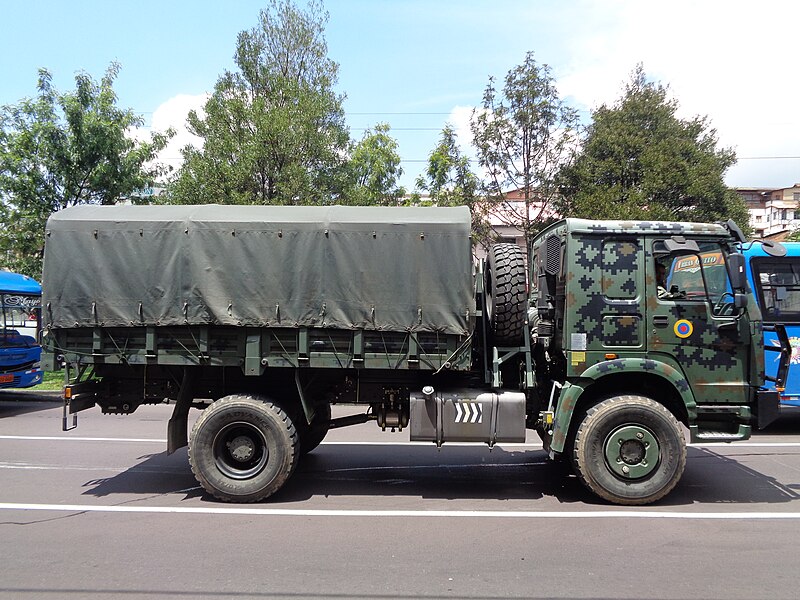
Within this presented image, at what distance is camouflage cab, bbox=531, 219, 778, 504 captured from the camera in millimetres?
6004

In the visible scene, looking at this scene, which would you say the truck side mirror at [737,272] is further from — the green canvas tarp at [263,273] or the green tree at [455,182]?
the green tree at [455,182]

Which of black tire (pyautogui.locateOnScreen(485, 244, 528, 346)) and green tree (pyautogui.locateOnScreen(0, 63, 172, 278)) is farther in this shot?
green tree (pyautogui.locateOnScreen(0, 63, 172, 278))

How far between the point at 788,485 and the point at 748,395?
1.63 m

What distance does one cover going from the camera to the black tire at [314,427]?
7146 millimetres

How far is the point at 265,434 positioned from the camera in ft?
20.3

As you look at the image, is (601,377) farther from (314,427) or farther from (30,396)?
(30,396)

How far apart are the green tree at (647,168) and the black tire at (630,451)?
10.6 meters

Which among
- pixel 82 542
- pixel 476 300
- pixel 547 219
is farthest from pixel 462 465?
pixel 547 219

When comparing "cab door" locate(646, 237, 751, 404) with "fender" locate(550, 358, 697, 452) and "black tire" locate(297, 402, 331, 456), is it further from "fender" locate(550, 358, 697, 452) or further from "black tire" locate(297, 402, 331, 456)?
"black tire" locate(297, 402, 331, 456)

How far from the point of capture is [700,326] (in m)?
6.06

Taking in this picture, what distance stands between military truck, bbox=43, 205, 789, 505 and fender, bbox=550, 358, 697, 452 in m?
0.01

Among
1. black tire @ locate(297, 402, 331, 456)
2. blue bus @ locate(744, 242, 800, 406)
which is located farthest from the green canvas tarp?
blue bus @ locate(744, 242, 800, 406)

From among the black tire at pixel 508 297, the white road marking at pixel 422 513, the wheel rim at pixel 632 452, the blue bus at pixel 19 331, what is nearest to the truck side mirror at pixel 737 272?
the wheel rim at pixel 632 452

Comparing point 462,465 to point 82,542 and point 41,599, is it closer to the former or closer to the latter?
point 82,542
